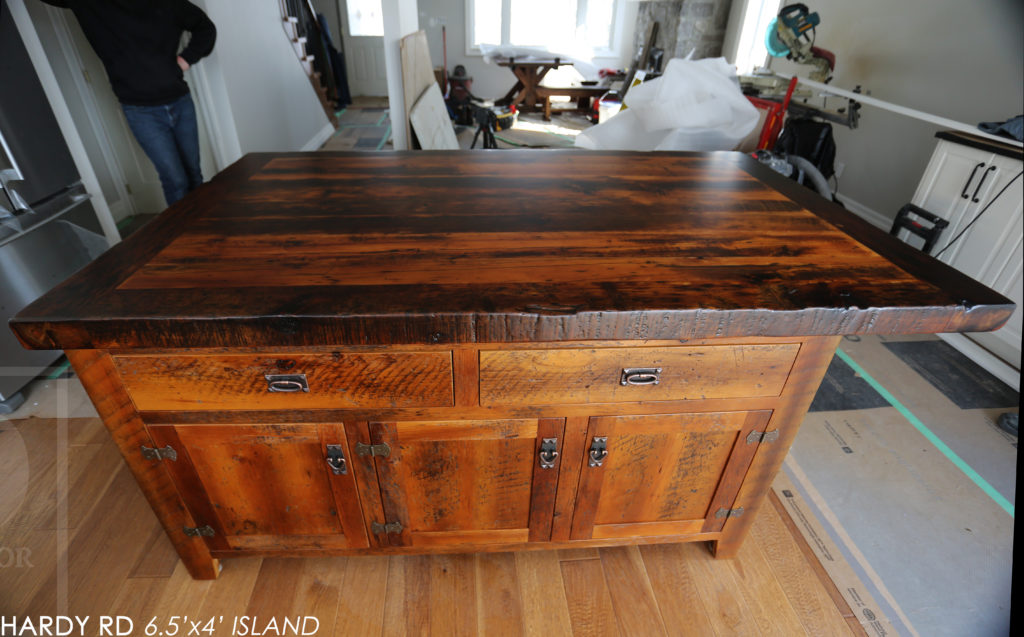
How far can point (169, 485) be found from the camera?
1083 millimetres

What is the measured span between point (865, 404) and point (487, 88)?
22.4 feet

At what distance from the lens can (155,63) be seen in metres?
2.37

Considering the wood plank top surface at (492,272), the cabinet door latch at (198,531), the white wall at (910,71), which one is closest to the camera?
the wood plank top surface at (492,272)

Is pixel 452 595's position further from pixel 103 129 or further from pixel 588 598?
pixel 103 129

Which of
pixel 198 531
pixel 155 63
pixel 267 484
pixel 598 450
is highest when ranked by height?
pixel 155 63

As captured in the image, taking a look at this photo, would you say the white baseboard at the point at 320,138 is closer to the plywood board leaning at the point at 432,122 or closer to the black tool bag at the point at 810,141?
the plywood board leaning at the point at 432,122

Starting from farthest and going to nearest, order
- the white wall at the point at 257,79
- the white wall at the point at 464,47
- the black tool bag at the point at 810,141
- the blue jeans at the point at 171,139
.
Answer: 1. the white wall at the point at 464,47
2. the white wall at the point at 257,79
3. the black tool bag at the point at 810,141
4. the blue jeans at the point at 171,139

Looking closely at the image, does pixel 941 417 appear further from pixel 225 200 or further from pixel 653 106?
pixel 225 200

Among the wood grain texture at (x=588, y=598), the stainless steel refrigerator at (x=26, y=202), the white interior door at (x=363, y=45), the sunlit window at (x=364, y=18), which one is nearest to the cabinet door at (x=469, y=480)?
the wood grain texture at (x=588, y=598)

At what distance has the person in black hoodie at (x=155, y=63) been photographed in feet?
7.25

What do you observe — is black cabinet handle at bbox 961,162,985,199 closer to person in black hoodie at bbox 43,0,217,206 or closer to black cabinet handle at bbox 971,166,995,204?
black cabinet handle at bbox 971,166,995,204

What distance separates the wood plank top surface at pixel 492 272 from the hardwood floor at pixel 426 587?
0.84 meters

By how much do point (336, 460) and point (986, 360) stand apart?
281cm

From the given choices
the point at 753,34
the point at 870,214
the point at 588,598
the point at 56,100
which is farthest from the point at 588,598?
the point at 753,34
